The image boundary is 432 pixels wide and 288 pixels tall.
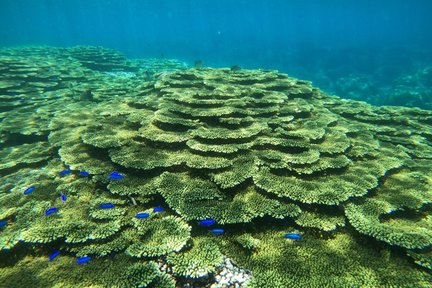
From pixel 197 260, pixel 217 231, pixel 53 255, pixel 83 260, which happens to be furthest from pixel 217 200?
pixel 53 255

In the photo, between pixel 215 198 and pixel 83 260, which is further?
pixel 215 198

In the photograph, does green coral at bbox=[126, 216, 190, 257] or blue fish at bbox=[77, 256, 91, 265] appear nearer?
blue fish at bbox=[77, 256, 91, 265]

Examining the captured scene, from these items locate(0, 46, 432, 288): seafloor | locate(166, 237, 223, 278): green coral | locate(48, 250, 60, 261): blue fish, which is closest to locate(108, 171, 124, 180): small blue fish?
locate(0, 46, 432, 288): seafloor

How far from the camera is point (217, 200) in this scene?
471 cm

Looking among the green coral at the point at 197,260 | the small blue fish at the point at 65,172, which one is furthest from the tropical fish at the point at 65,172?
the green coral at the point at 197,260

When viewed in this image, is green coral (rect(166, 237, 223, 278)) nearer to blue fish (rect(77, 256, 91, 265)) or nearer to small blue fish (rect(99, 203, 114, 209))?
blue fish (rect(77, 256, 91, 265))

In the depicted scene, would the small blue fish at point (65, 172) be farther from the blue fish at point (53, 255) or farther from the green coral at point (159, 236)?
the green coral at point (159, 236)

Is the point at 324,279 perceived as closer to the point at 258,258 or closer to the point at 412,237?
the point at 258,258

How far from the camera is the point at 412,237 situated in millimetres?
4027

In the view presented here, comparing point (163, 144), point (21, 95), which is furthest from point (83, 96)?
point (163, 144)

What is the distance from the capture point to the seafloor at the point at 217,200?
375 cm

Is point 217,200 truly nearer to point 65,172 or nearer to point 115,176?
point 115,176

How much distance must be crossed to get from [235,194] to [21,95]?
1339 cm

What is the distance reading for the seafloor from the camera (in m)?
3.75
